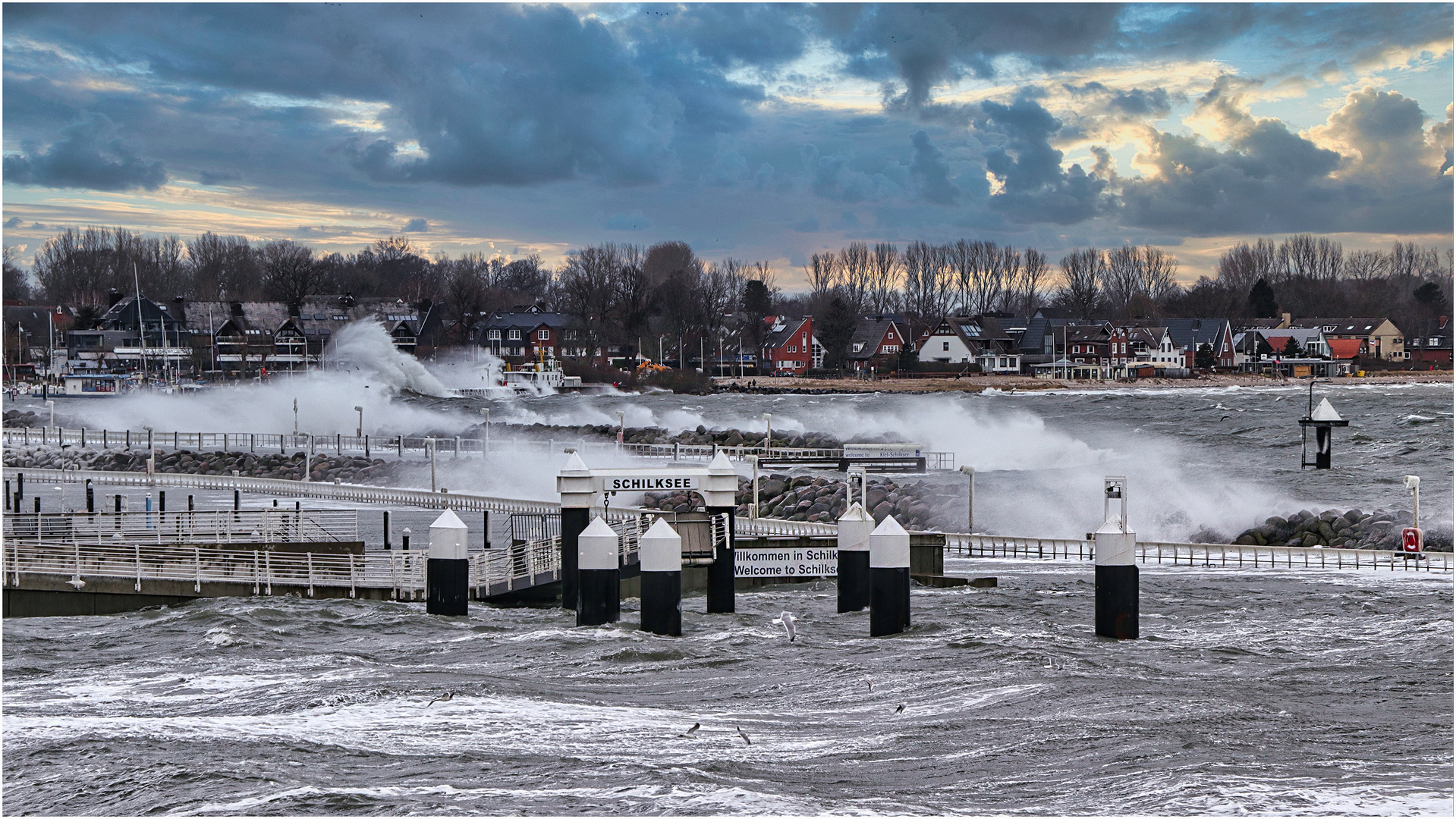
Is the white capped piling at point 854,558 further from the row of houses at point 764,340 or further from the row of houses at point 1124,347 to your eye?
the row of houses at point 1124,347

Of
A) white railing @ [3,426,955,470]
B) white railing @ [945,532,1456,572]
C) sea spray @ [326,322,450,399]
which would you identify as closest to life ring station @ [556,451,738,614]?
white railing @ [945,532,1456,572]

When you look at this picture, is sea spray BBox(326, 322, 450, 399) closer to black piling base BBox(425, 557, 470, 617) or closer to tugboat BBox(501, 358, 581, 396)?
tugboat BBox(501, 358, 581, 396)

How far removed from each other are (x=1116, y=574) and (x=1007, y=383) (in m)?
127

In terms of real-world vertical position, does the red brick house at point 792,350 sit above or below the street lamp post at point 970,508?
above

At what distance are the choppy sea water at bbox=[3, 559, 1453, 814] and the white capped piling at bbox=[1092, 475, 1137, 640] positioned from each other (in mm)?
346

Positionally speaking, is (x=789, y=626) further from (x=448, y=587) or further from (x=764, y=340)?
(x=764, y=340)

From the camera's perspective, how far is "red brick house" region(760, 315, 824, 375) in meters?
158

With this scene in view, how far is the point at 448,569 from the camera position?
75.3 feet

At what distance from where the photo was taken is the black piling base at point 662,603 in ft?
68.7

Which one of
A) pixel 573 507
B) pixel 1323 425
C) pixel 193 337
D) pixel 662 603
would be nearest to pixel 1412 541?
pixel 1323 425

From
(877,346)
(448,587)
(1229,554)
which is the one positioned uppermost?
(877,346)

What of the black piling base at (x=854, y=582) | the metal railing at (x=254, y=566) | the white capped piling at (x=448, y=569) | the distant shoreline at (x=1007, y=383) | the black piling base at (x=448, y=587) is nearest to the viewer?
the white capped piling at (x=448, y=569)

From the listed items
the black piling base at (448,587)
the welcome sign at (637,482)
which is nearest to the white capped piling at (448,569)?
the black piling base at (448,587)

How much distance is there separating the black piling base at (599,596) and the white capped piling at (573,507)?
271 cm
